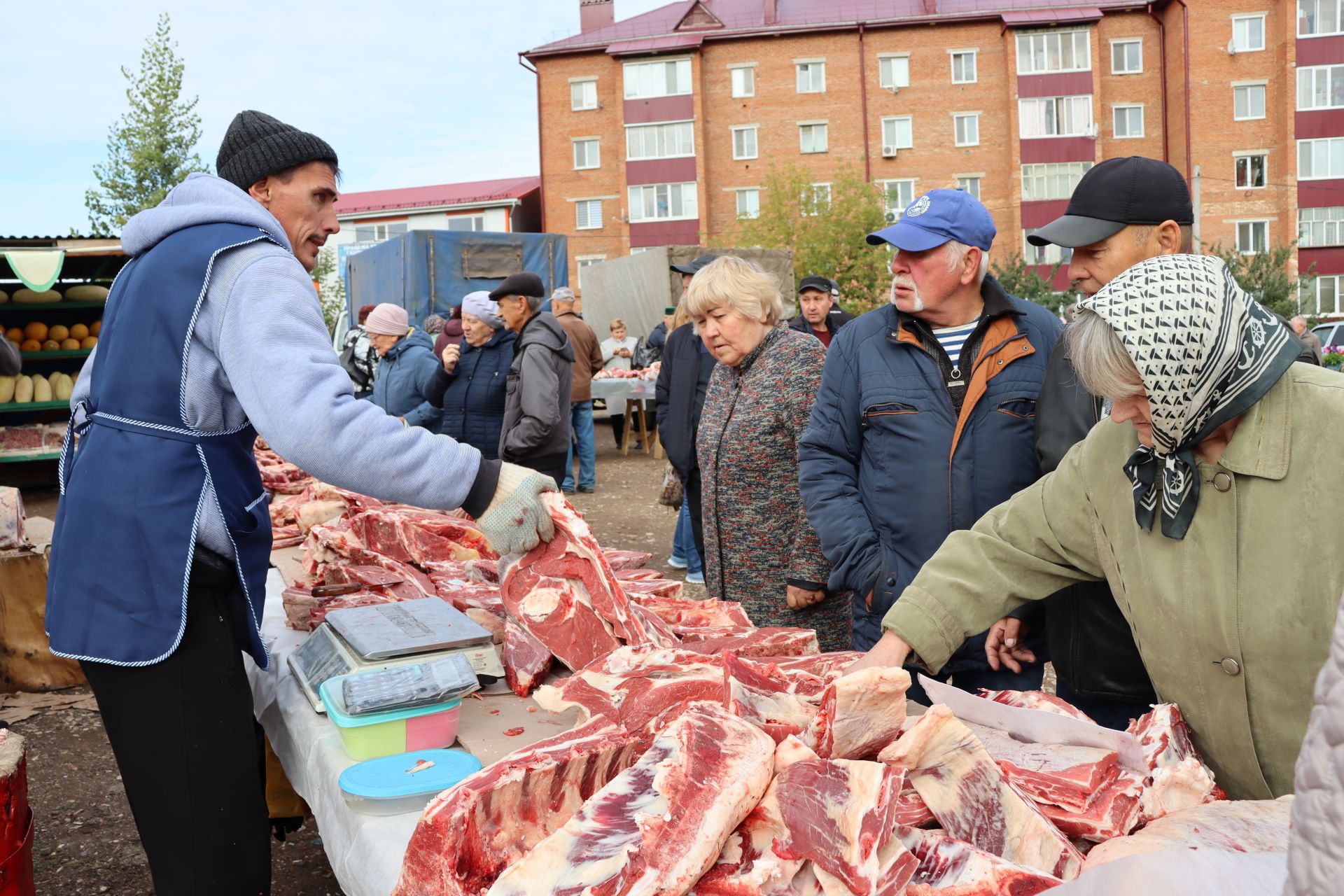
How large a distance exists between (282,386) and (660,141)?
36.3 metres

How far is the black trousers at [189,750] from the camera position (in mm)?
2121

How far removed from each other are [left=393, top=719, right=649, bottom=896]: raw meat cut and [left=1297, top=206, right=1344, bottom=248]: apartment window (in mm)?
39521

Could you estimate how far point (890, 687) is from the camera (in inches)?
59.8

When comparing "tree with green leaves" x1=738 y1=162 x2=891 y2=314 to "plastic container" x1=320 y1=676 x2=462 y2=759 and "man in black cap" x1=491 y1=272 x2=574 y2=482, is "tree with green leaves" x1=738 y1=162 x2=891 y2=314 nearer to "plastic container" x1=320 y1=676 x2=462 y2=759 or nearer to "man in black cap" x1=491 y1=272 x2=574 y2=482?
"man in black cap" x1=491 y1=272 x2=574 y2=482

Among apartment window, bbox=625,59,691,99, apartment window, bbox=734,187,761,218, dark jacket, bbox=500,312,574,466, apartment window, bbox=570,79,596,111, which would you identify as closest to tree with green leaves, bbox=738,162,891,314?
apartment window, bbox=734,187,761,218

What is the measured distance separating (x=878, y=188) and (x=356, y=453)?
34.2 m

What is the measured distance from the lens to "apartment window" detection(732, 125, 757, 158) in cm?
3666

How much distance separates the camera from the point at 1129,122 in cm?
3588

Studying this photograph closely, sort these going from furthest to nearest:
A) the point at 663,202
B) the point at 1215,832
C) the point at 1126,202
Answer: the point at 663,202, the point at 1126,202, the point at 1215,832

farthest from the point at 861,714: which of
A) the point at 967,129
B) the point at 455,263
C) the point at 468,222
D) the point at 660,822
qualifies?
the point at 468,222

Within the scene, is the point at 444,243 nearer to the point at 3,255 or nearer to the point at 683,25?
the point at 3,255

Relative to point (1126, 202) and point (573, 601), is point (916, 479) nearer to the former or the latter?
point (1126, 202)

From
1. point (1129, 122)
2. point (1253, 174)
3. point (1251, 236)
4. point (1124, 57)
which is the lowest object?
point (1251, 236)

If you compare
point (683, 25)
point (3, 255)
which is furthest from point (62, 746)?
point (683, 25)
